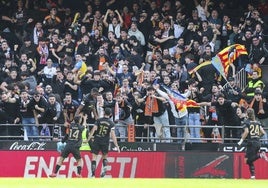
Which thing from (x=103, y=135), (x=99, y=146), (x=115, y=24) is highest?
(x=115, y=24)

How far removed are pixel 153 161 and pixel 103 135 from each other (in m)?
2.34

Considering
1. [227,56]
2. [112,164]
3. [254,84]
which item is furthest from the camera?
[227,56]

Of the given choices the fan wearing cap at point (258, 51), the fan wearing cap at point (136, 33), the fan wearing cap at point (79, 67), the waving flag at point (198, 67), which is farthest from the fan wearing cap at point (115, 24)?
the fan wearing cap at point (258, 51)

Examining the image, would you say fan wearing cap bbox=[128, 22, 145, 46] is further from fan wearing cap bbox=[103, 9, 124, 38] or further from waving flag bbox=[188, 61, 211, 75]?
waving flag bbox=[188, 61, 211, 75]

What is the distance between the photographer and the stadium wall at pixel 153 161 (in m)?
32.1

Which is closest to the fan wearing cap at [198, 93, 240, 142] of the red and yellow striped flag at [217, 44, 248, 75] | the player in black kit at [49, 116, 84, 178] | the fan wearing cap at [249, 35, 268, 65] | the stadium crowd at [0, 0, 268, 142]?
the stadium crowd at [0, 0, 268, 142]

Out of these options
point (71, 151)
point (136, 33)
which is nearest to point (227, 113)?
point (71, 151)

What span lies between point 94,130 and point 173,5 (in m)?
9.29

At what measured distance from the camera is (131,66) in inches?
1334

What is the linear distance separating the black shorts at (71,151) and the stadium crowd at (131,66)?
5.12ft

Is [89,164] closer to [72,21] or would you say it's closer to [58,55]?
[58,55]

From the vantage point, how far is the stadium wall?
32062 millimetres

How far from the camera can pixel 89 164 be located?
3253cm

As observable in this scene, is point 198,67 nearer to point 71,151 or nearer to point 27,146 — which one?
point 71,151
